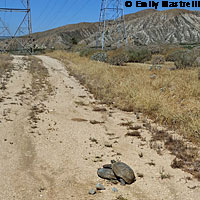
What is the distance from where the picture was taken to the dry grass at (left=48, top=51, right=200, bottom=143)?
7.71 m

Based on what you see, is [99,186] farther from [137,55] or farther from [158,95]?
[137,55]

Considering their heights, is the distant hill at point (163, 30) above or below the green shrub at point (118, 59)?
above

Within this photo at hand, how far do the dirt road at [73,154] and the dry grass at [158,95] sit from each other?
27.1 inches

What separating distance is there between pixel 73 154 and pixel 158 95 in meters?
4.91

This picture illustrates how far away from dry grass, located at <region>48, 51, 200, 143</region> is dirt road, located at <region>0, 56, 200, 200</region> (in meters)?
0.69

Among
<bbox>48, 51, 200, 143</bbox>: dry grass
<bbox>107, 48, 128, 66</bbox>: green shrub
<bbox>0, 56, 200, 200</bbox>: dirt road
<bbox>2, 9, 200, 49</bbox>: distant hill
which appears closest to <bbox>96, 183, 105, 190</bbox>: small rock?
<bbox>0, 56, 200, 200</bbox>: dirt road

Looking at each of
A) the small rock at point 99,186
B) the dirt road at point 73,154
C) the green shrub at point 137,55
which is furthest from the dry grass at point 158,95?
the green shrub at point 137,55

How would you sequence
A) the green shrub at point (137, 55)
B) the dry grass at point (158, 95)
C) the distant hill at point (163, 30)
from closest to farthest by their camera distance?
the dry grass at point (158, 95) → the green shrub at point (137, 55) → the distant hill at point (163, 30)

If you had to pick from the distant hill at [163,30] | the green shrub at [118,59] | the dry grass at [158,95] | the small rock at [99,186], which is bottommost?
the small rock at [99,186]

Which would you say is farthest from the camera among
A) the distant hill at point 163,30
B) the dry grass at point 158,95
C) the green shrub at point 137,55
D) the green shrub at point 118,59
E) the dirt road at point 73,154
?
the distant hill at point 163,30

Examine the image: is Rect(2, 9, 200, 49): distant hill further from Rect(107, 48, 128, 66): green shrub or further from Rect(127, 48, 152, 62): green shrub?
Rect(107, 48, 128, 66): green shrub

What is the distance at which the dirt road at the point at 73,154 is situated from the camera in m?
4.52

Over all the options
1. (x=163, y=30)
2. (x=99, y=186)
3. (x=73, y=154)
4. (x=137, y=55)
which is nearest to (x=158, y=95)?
(x=73, y=154)

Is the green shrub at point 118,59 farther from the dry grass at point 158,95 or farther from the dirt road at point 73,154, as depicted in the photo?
the dirt road at point 73,154
